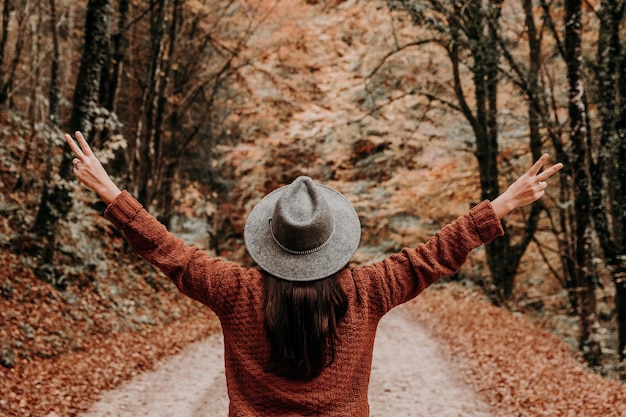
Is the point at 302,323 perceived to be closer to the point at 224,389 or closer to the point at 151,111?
the point at 224,389

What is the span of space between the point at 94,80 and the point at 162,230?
9.44 metres

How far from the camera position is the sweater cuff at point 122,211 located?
211 centimetres

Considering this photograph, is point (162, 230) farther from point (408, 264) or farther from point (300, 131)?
point (300, 131)

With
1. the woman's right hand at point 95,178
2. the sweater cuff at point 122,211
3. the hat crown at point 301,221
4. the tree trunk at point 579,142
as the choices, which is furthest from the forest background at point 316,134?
the hat crown at point 301,221

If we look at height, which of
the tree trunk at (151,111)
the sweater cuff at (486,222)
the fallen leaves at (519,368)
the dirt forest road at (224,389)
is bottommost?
the dirt forest road at (224,389)

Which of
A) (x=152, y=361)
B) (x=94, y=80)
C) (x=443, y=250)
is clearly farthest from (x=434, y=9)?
(x=443, y=250)

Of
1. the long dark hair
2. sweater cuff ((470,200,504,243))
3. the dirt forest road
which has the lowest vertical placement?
the dirt forest road

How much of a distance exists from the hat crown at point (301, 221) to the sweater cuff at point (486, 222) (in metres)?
0.57

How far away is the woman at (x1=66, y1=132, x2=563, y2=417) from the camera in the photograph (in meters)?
1.97

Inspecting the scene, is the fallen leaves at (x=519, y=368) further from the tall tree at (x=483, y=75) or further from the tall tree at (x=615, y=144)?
the tall tree at (x=483, y=75)

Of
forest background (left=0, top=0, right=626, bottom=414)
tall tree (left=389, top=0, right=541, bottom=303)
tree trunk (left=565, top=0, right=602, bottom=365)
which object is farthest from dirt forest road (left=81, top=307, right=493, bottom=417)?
tall tree (left=389, top=0, right=541, bottom=303)

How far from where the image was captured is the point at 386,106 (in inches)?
650

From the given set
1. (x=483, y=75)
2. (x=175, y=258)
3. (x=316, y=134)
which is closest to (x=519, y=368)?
(x=175, y=258)

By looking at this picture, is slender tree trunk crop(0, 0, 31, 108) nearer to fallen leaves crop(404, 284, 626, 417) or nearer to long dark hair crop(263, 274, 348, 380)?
fallen leaves crop(404, 284, 626, 417)
